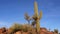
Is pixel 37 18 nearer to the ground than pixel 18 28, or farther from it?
farther from it

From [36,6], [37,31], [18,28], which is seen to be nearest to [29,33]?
[37,31]

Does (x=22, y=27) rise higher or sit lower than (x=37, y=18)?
lower

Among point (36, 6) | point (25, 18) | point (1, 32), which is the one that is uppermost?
point (36, 6)

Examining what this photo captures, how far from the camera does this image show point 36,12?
793 inches

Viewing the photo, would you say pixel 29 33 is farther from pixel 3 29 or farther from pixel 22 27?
pixel 3 29

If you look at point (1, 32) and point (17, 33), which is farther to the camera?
point (1, 32)

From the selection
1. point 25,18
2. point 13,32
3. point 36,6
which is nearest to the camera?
point 36,6

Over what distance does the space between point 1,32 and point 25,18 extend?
718 cm

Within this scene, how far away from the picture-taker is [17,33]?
2252cm

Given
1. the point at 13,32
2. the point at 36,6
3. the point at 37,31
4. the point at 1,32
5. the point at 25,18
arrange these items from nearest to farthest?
the point at 36,6 → the point at 37,31 → the point at 13,32 → the point at 1,32 → the point at 25,18

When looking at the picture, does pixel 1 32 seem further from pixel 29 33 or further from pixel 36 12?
pixel 36 12

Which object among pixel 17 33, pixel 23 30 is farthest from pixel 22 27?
pixel 17 33

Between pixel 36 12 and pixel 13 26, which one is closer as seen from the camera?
pixel 36 12

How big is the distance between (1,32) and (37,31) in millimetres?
7720
